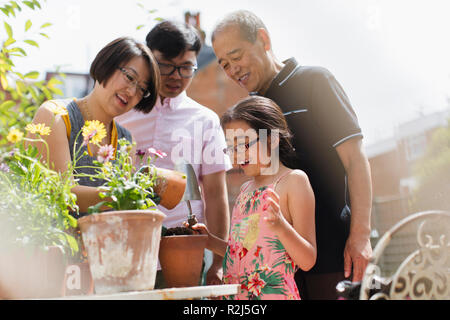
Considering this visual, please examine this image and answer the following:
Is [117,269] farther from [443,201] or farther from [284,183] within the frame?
[443,201]

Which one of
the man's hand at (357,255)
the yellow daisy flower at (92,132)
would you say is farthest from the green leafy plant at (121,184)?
the man's hand at (357,255)

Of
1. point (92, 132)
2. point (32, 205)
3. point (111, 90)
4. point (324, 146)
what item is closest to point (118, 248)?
point (32, 205)

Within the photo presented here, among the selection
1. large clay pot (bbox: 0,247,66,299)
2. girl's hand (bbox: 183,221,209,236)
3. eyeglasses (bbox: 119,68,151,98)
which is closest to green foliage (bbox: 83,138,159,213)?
large clay pot (bbox: 0,247,66,299)

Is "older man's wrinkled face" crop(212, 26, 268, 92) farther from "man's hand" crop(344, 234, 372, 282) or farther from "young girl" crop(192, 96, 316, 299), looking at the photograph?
"man's hand" crop(344, 234, 372, 282)

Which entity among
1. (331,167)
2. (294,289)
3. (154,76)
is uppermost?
(154,76)

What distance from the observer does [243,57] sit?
6.12ft

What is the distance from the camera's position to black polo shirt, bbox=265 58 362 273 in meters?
1.65

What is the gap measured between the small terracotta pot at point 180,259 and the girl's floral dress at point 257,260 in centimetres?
24

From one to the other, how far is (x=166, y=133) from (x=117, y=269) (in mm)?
1166

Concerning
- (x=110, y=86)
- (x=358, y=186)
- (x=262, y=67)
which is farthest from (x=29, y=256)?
(x=262, y=67)

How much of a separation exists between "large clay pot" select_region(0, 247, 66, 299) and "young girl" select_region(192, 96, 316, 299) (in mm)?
544

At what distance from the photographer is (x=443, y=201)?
63.7 inches

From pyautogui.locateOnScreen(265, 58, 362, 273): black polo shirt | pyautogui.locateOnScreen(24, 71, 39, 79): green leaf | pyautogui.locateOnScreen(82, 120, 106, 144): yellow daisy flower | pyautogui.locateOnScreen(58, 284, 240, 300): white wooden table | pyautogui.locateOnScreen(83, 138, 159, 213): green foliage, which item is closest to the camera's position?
pyautogui.locateOnScreen(58, 284, 240, 300): white wooden table

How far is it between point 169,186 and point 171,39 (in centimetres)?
103
